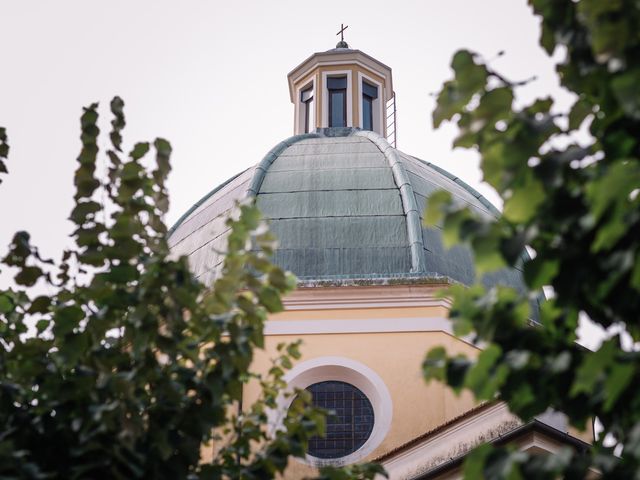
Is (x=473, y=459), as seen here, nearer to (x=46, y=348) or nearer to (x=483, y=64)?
(x=483, y=64)

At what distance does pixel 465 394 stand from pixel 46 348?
851 cm

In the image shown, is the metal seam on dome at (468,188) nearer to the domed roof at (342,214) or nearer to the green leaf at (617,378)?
the domed roof at (342,214)

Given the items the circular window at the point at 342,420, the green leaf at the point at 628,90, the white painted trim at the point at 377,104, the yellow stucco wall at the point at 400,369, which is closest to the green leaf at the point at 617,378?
the green leaf at the point at 628,90

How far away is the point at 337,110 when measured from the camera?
22062 millimetres

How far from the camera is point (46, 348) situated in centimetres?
564

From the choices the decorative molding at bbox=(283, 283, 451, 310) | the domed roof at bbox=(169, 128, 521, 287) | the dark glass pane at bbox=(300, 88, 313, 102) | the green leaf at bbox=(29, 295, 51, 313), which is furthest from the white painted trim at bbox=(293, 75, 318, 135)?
the green leaf at bbox=(29, 295, 51, 313)

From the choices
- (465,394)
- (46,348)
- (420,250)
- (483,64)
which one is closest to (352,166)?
(420,250)

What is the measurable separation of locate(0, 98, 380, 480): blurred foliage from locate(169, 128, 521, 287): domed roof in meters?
9.11

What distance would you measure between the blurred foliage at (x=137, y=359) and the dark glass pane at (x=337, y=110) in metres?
16.4

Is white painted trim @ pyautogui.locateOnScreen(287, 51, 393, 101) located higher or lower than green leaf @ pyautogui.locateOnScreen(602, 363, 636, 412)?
higher

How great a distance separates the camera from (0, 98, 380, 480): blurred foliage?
16.1 feet

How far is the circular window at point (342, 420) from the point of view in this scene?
563 inches

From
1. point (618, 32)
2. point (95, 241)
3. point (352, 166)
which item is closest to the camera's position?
point (618, 32)

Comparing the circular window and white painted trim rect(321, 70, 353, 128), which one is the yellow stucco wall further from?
white painted trim rect(321, 70, 353, 128)
